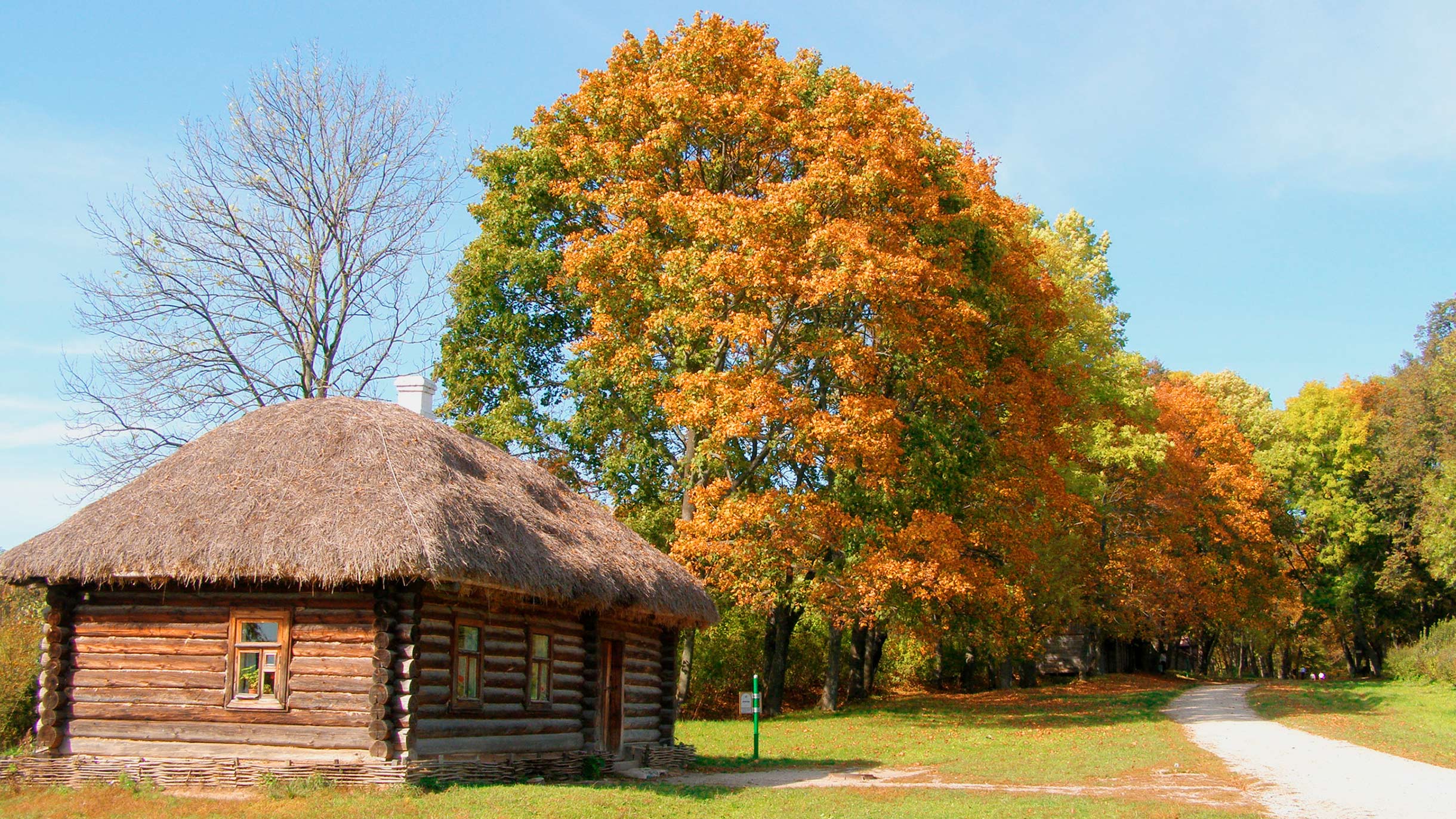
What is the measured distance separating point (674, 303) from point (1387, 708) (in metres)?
23.8

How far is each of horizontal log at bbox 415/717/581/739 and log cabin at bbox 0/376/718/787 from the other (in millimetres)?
38

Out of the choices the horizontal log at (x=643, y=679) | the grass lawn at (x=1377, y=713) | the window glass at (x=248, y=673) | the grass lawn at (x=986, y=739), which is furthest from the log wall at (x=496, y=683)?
the grass lawn at (x=1377, y=713)

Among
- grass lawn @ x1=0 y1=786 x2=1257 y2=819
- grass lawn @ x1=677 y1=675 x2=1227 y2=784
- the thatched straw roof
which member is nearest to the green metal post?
grass lawn @ x1=677 y1=675 x2=1227 y2=784

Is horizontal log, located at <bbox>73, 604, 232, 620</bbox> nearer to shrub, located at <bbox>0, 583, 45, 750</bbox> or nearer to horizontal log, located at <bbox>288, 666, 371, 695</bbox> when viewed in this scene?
horizontal log, located at <bbox>288, 666, 371, 695</bbox>

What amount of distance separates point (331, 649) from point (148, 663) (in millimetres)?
2915

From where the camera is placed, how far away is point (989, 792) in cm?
1593

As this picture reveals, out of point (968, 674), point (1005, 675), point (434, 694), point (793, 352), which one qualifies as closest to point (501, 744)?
point (434, 694)

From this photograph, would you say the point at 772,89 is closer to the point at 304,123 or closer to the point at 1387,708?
the point at 304,123

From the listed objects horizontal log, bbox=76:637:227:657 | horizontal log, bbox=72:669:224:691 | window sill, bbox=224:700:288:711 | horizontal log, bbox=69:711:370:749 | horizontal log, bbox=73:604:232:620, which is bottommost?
horizontal log, bbox=69:711:370:749

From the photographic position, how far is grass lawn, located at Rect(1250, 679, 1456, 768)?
22.0 m

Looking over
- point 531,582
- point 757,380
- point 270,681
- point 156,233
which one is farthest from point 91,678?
point 156,233

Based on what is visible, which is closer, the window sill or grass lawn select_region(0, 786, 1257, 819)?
grass lawn select_region(0, 786, 1257, 819)

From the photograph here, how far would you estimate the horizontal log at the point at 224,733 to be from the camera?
1413 centimetres

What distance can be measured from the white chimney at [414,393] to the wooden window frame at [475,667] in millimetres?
5004
